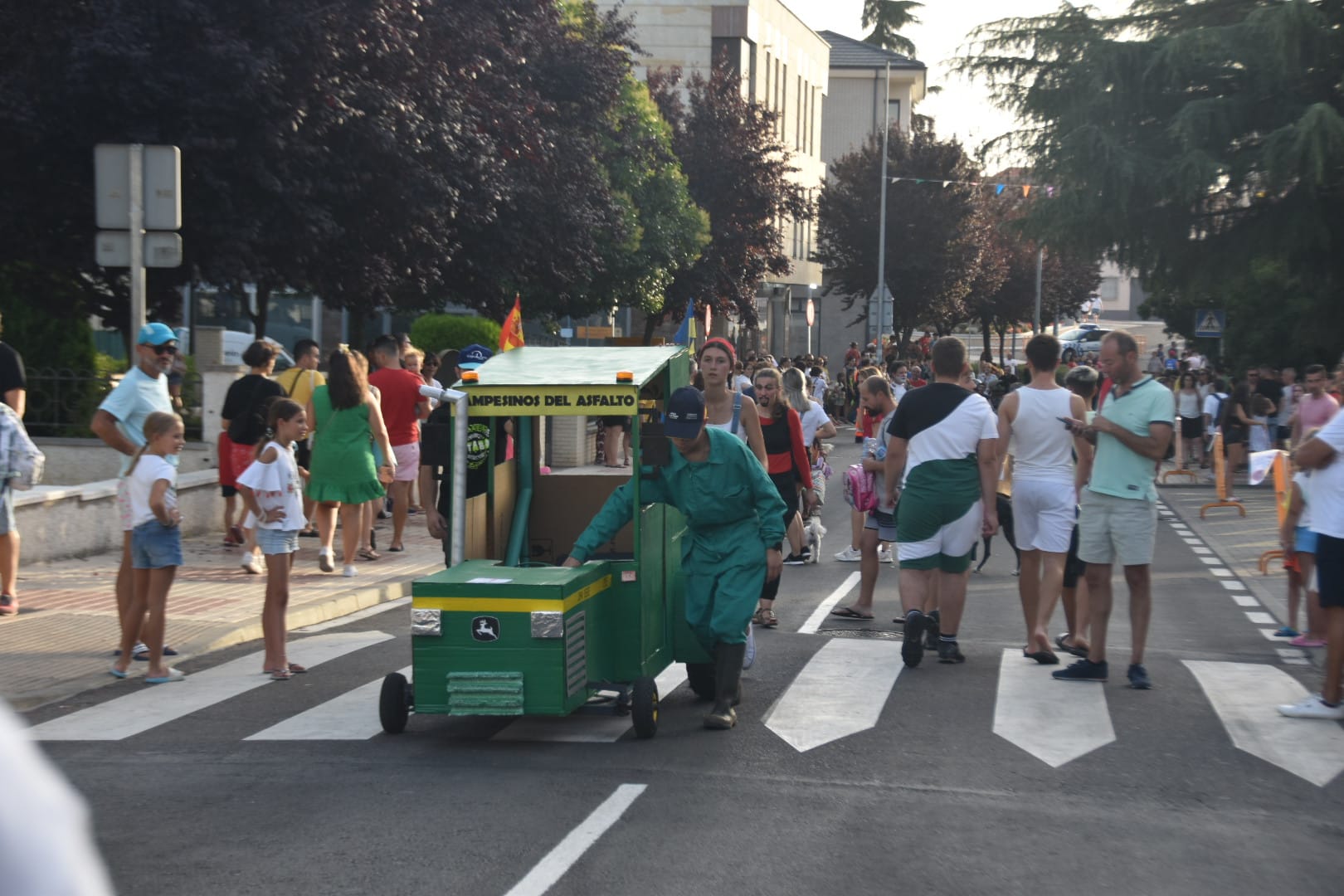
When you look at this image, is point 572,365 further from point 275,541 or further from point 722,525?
point 275,541

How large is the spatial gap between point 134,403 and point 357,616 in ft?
9.37

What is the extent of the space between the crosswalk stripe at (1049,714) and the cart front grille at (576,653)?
2095mm

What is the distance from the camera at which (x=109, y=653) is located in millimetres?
9953

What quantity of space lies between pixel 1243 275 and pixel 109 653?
87.3 feet

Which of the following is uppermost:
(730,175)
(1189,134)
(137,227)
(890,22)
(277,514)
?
(890,22)

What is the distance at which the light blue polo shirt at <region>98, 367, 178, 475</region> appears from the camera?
10141mm

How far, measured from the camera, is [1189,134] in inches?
1174

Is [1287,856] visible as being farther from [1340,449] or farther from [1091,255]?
[1091,255]

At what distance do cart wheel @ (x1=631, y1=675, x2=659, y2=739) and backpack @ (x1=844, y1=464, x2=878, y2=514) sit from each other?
535cm

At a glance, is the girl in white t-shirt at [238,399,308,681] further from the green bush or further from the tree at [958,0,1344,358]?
the tree at [958,0,1344,358]

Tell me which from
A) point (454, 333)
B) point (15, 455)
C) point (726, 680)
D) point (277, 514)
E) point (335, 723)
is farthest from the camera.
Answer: point (454, 333)

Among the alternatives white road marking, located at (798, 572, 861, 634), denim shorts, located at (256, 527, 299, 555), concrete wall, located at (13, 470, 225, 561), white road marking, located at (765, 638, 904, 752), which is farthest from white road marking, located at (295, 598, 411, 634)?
white road marking, located at (765, 638, 904, 752)

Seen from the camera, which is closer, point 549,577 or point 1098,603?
point 549,577

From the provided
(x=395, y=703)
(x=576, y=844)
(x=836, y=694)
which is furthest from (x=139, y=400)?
(x=576, y=844)
